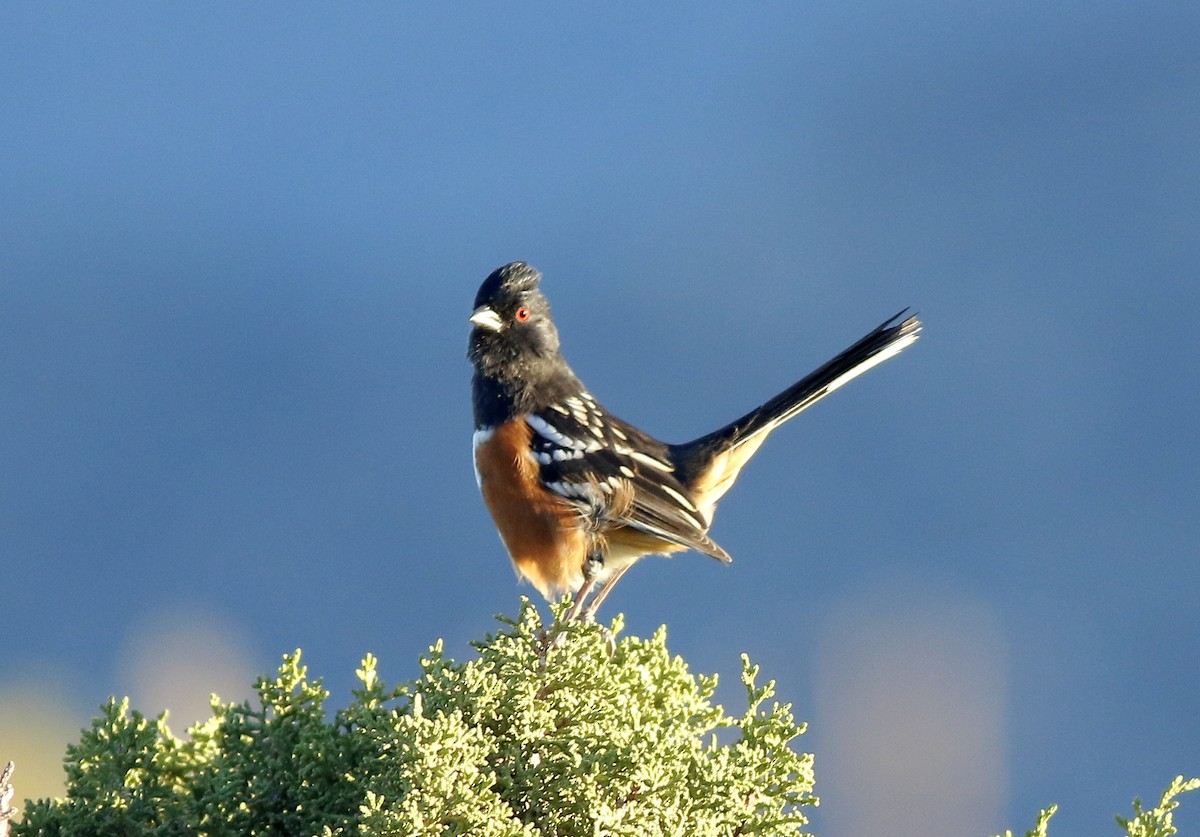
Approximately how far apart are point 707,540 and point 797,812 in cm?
174

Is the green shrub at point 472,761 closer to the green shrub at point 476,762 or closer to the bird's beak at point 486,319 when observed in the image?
the green shrub at point 476,762

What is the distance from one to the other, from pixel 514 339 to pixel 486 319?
6.7 inches

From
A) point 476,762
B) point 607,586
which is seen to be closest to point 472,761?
point 476,762

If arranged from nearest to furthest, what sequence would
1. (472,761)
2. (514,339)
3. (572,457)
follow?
(472,761) < (572,457) < (514,339)

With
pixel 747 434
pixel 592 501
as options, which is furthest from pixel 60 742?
pixel 747 434

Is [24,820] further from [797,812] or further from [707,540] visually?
[707,540]

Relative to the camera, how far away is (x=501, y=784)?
2385 mm

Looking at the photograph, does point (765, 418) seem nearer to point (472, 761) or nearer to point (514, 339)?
point (514, 339)

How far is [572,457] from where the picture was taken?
4301mm

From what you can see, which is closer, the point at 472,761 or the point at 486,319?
the point at 472,761

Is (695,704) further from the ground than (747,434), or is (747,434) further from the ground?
(747,434)

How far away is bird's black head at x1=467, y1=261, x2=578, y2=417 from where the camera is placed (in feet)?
14.4

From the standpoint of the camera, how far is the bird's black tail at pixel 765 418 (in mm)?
4469

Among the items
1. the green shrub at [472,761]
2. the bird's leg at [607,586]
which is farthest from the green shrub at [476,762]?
the bird's leg at [607,586]
